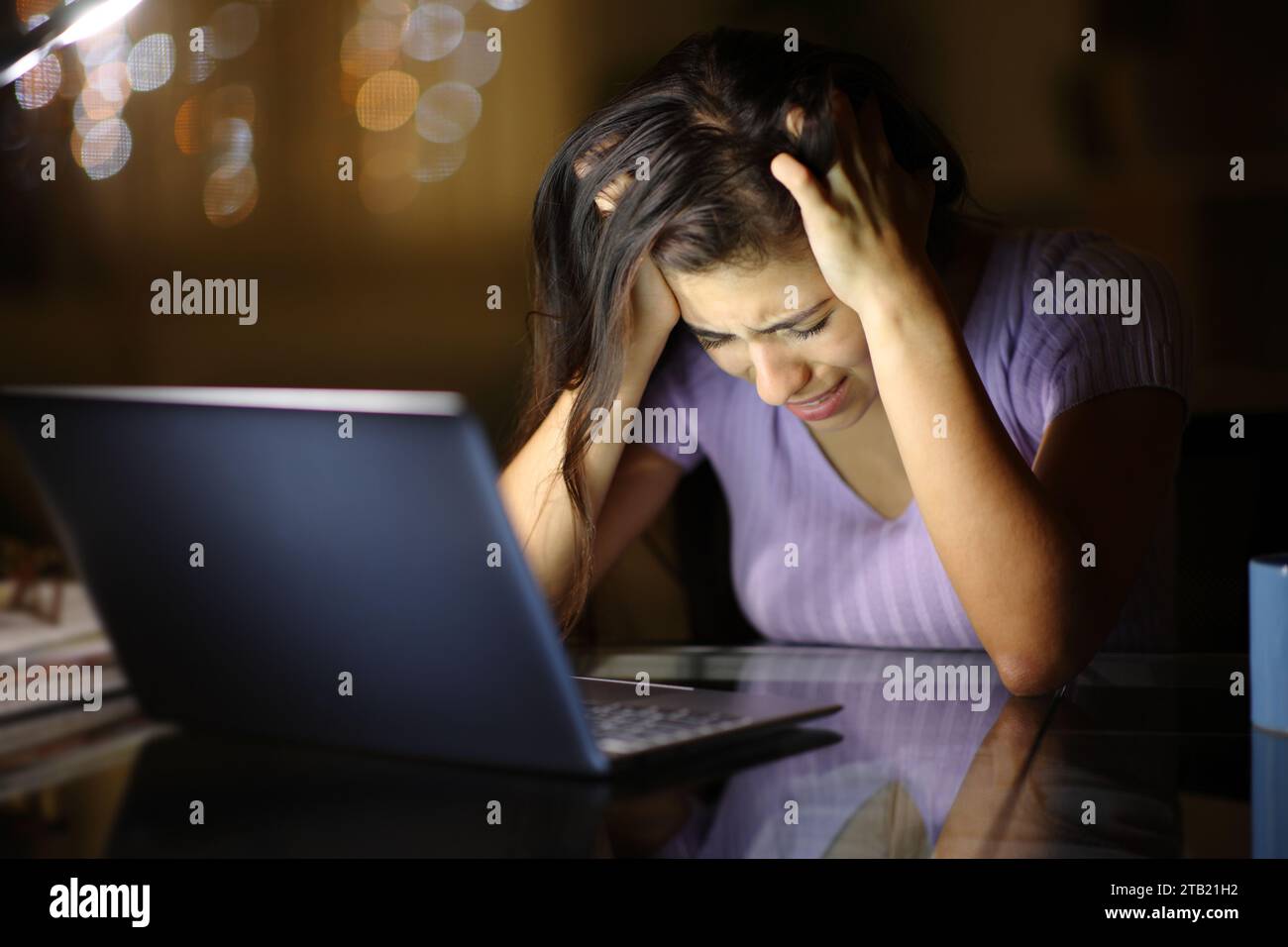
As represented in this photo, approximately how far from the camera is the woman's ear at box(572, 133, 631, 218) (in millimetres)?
939

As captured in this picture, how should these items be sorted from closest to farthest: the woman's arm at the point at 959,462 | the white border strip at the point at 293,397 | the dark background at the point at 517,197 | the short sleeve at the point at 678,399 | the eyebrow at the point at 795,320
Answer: the white border strip at the point at 293,397
the woman's arm at the point at 959,462
the eyebrow at the point at 795,320
the short sleeve at the point at 678,399
the dark background at the point at 517,197

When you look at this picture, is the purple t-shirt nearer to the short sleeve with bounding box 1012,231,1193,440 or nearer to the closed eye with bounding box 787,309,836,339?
the short sleeve with bounding box 1012,231,1193,440

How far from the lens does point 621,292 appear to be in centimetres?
95

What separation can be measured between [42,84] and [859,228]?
4.67 ft

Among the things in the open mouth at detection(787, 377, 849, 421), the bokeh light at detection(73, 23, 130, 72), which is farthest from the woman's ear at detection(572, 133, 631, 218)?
the bokeh light at detection(73, 23, 130, 72)

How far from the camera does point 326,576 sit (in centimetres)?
55

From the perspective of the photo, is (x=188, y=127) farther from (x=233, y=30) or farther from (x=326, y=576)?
(x=326, y=576)

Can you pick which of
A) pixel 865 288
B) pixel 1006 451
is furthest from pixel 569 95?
pixel 1006 451

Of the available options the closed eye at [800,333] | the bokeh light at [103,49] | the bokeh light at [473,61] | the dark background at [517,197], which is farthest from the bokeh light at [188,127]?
the closed eye at [800,333]

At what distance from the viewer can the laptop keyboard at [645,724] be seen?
0.57 meters

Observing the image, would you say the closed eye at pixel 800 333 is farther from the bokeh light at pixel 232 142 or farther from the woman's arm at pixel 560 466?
the bokeh light at pixel 232 142

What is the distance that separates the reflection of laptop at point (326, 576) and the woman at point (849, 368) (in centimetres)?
28

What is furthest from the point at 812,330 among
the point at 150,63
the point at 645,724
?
the point at 150,63
